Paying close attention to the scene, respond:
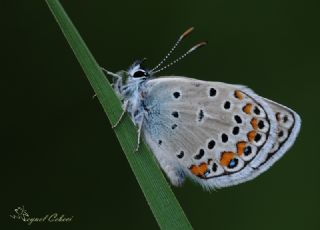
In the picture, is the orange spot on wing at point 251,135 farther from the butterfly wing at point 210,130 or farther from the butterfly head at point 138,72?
the butterfly head at point 138,72

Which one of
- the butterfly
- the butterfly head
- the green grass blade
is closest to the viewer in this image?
the green grass blade

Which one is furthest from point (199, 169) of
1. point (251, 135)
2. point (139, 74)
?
point (139, 74)

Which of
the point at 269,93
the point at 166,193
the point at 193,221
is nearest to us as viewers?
the point at 166,193

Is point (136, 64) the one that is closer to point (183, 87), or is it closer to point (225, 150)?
point (183, 87)

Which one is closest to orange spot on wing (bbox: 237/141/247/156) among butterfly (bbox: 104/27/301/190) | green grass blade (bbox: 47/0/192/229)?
butterfly (bbox: 104/27/301/190)

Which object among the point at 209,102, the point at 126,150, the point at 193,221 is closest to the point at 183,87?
the point at 209,102

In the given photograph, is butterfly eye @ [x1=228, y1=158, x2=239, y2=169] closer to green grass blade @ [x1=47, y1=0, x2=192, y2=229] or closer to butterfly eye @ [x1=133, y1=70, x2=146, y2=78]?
butterfly eye @ [x1=133, y1=70, x2=146, y2=78]
